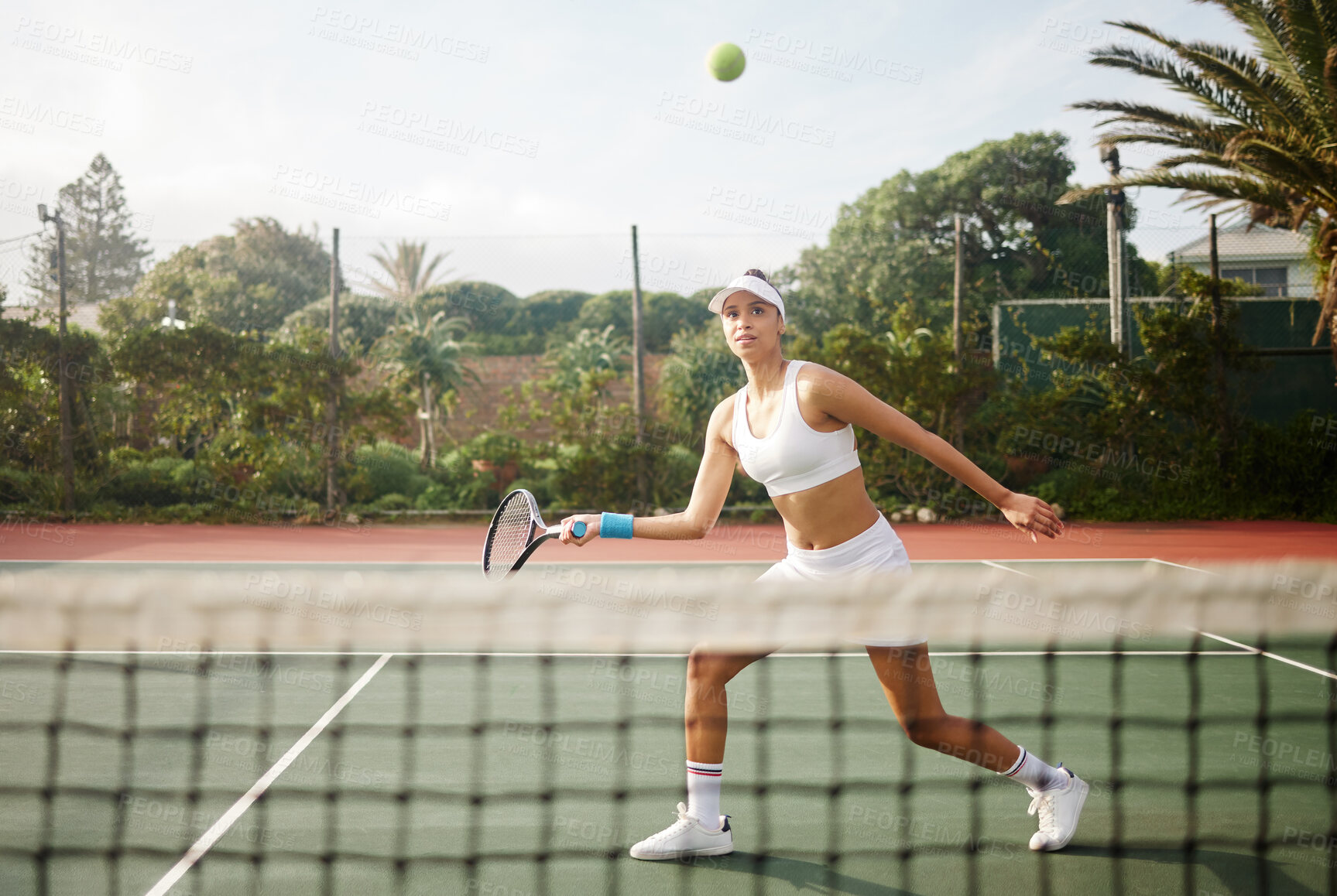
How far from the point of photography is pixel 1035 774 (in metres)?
2.68

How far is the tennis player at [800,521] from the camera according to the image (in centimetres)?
245

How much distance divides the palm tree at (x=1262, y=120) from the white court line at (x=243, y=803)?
951 cm

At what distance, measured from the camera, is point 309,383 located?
1158 centimetres

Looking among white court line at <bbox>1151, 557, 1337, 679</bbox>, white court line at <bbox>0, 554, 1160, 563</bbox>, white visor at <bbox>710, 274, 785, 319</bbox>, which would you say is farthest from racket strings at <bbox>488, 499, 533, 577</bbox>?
white court line at <bbox>0, 554, 1160, 563</bbox>

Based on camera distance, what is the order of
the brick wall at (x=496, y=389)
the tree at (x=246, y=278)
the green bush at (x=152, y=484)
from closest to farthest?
1. the green bush at (x=152, y=484)
2. the brick wall at (x=496, y=389)
3. the tree at (x=246, y=278)

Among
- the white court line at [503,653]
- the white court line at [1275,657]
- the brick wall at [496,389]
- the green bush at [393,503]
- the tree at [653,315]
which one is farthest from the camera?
the tree at [653,315]

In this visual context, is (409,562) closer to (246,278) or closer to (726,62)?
(726,62)

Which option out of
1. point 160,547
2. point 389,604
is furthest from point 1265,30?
point 160,547

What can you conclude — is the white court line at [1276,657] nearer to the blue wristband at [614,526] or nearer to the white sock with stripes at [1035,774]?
the white sock with stripes at [1035,774]

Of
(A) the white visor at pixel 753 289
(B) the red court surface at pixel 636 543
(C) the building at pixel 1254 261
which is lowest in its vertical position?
(B) the red court surface at pixel 636 543

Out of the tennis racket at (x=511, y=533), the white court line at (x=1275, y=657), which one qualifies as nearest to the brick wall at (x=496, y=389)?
the white court line at (x=1275, y=657)

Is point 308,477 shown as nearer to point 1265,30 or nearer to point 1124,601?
point 1124,601

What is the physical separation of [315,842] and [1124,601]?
7.82 feet

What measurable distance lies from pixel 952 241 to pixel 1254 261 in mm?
5953
